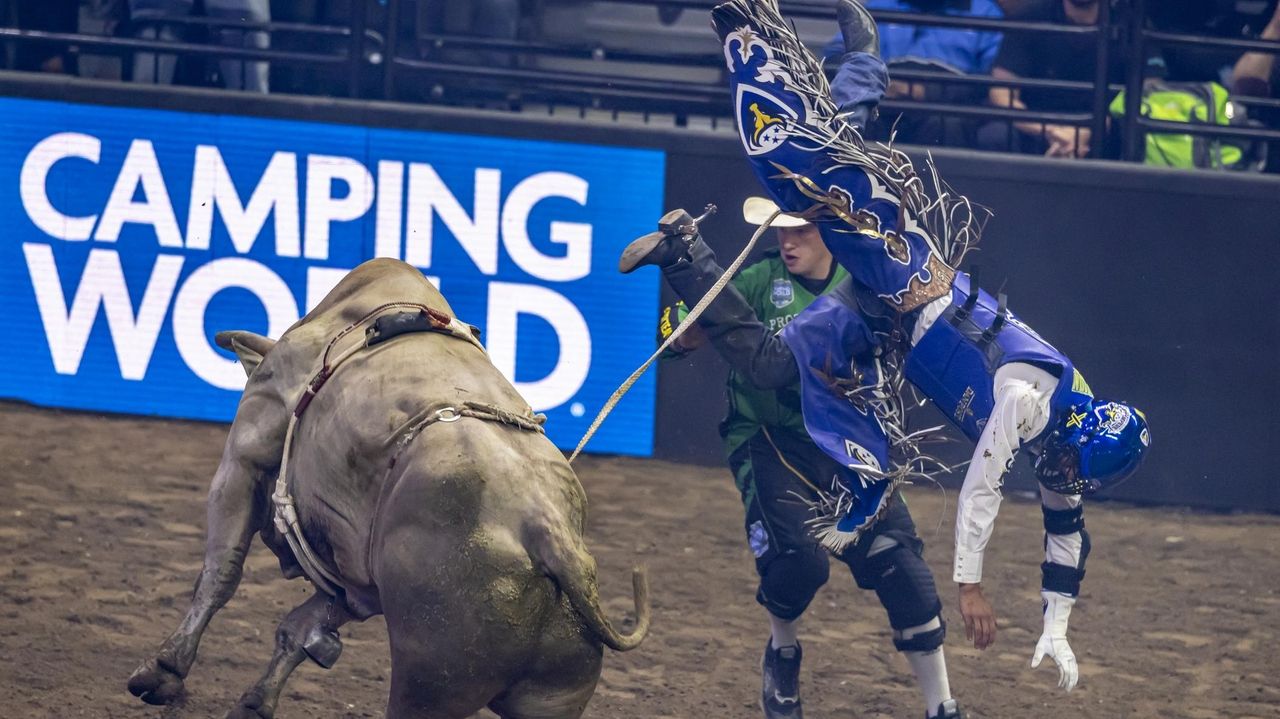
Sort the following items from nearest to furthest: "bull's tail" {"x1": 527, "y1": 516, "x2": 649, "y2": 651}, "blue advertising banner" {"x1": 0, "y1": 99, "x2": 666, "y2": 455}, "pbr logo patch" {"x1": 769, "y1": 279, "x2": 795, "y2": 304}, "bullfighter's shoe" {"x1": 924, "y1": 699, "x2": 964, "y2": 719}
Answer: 1. "bull's tail" {"x1": 527, "y1": 516, "x2": 649, "y2": 651}
2. "bullfighter's shoe" {"x1": 924, "y1": 699, "x2": 964, "y2": 719}
3. "pbr logo patch" {"x1": 769, "y1": 279, "x2": 795, "y2": 304}
4. "blue advertising banner" {"x1": 0, "y1": 99, "x2": 666, "y2": 455}

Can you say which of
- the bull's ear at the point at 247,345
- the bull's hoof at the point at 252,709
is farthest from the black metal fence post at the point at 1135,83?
the bull's hoof at the point at 252,709

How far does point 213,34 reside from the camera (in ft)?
29.6

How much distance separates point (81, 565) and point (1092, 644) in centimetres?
431

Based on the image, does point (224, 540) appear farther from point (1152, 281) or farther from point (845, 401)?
point (1152, 281)

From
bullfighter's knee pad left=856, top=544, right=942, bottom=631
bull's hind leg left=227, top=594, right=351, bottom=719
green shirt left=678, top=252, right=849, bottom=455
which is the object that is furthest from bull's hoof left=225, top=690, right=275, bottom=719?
bullfighter's knee pad left=856, top=544, right=942, bottom=631

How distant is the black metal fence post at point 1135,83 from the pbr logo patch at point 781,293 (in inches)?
139

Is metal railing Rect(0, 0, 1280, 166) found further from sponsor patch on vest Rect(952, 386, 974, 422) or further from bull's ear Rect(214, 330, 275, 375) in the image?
bull's ear Rect(214, 330, 275, 375)

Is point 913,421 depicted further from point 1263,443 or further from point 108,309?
point 108,309

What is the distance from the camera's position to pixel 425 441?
3709 millimetres

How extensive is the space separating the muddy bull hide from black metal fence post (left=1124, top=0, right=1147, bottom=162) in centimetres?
532

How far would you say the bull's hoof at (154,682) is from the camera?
13.5 feet

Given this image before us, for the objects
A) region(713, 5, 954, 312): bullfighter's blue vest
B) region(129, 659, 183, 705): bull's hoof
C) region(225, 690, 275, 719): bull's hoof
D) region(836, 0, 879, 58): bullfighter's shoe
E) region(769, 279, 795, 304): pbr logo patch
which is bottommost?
region(225, 690, 275, 719): bull's hoof

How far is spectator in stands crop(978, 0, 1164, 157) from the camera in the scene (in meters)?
8.60

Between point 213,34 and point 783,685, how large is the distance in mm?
5551
